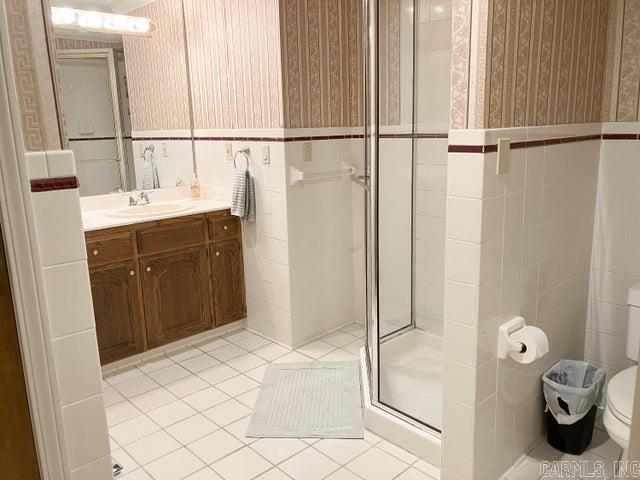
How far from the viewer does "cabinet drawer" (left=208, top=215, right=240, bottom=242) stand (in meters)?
3.16

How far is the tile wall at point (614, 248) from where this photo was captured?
2219 millimetres

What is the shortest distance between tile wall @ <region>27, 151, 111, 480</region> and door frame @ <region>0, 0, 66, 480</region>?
2 cm

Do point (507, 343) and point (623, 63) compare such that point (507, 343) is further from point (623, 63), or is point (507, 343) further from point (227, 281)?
point (227, 281)

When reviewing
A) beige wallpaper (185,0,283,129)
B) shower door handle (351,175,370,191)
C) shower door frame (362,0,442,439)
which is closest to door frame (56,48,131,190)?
beige wallpaper (185,0,283,129)

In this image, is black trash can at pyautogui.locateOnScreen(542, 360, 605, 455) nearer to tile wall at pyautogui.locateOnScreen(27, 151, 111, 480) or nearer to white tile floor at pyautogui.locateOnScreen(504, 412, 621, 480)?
white tile floor at pyautogui.locateOnScreen(504, 412, 621, 480)

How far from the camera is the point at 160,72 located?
334 cm

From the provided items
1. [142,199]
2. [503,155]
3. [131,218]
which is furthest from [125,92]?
[503,155]

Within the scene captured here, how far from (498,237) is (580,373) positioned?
0.91 m

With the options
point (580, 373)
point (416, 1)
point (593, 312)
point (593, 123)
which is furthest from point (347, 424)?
point (416, 1)

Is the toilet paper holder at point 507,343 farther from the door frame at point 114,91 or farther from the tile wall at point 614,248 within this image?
the door frame at point 114,91

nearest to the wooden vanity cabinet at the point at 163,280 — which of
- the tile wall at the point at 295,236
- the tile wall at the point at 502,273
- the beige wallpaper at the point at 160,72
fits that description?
the tile wall at the point at 295,236

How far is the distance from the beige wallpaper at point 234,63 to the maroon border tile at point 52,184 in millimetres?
1772

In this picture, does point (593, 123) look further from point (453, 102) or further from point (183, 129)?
point (183, 129)

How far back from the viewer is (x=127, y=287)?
111 inches
